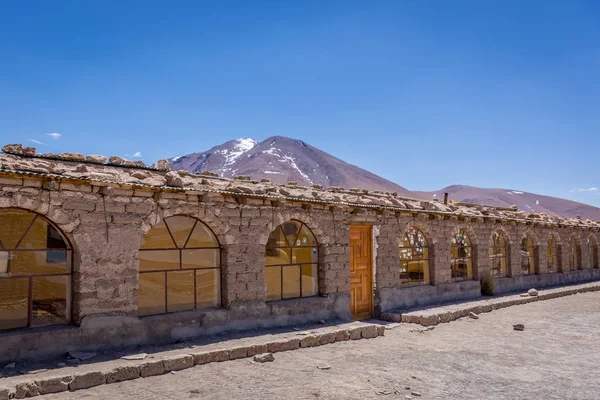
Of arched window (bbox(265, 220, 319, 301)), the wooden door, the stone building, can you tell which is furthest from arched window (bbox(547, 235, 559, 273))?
arched window (bbox(265, 220, 319, 301))

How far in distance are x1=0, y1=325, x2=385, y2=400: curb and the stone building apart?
1101 mm

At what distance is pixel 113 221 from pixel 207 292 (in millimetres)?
2734

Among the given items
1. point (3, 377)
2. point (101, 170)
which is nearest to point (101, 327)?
point (3, 377)

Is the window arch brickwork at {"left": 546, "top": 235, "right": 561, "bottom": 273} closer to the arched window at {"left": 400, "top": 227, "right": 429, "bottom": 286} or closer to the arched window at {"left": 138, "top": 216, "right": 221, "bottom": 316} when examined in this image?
the arched window at {"left": 400, "top": 227, "right": 429, "bottom": 286}

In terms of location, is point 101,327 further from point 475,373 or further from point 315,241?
point 475,373

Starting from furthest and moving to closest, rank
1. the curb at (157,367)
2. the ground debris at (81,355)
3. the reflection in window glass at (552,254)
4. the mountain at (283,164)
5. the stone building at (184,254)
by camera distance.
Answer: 1. the mountain at (283,164)
2. the reflection in window glass at (552,254)
3. the stone building at (184,254)
4. the ground debris at (81,355)
5. the curb at (157,367)

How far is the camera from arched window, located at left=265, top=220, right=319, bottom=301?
10.2 metres

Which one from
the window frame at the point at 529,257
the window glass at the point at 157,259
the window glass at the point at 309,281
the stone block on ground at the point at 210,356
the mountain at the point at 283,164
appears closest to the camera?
the stone block on ground at the point at 210,356

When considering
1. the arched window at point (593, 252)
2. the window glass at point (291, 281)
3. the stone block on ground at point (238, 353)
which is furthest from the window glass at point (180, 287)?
the arched window at point (593, 252)

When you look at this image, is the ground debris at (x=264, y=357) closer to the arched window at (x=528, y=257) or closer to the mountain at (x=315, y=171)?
the arched window at (x=528, y=257)

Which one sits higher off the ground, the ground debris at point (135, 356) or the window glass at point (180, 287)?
the window glass at point (180, 287)

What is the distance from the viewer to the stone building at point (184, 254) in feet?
23.5

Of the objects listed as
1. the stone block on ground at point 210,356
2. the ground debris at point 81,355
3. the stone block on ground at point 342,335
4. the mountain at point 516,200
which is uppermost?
the mountain at point 516,200

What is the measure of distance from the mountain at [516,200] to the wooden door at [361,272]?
8186 cm
